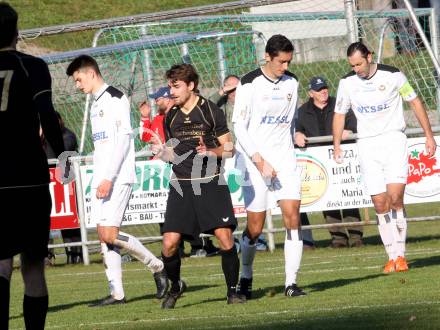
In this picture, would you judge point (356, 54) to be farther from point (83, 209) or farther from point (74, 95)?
point (74, 95)

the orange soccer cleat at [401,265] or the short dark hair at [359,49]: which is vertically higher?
the short dark hair at [359,49]

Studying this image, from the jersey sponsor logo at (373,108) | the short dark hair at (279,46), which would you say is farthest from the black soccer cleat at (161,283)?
the jersey sponsor logo at (373,108)

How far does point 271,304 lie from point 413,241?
7.23 meters

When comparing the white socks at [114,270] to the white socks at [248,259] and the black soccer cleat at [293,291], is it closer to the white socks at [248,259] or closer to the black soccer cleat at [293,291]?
the white socks at [248,259]

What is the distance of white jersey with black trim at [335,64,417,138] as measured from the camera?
1363 centimetres

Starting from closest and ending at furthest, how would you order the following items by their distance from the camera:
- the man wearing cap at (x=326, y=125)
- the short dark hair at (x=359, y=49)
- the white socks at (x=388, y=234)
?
the short dark hair at (x=359, y=49), the white socks at (x=388, y=234), the man wearing cap at (x=326, y=125)

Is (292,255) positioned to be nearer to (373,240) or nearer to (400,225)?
(400,225)

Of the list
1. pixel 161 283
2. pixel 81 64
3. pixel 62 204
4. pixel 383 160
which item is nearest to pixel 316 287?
pixel 161 283

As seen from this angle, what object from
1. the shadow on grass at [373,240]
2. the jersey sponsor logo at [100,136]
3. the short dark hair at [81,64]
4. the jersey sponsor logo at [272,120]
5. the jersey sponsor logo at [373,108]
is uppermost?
the short dark hair at [81,64]

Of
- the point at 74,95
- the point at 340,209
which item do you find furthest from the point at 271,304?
the point at 74,95

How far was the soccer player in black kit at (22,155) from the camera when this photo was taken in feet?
25.7

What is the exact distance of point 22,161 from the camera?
7875 millimetres

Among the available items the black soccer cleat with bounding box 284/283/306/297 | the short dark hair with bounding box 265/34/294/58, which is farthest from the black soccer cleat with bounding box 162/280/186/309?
the short dark hair with bounding box 265/34/294/58

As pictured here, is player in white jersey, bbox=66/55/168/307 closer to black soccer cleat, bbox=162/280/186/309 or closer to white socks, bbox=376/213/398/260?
black soccer cleat, bbox=162/280/186/309
